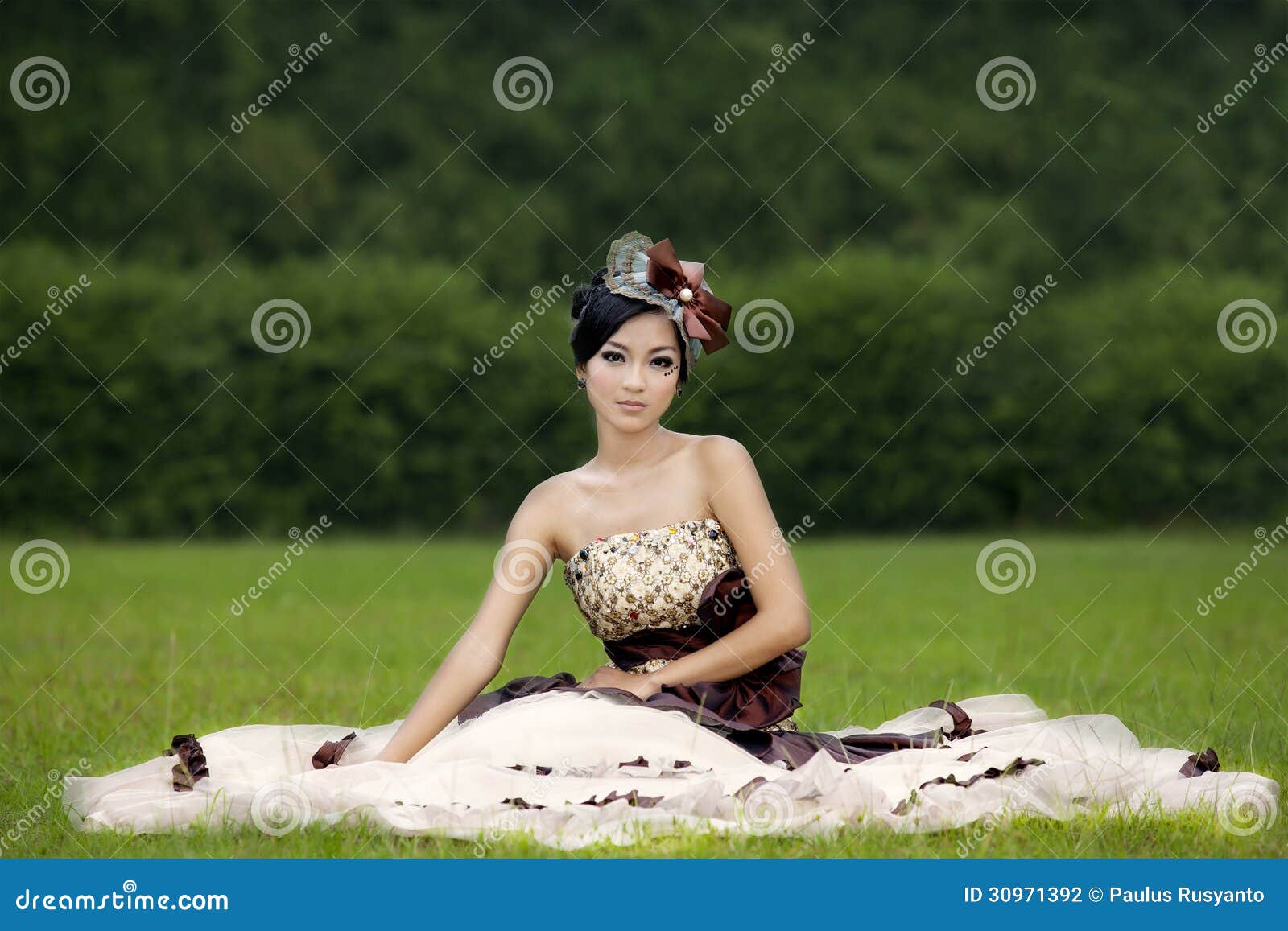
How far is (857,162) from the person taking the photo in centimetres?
2183

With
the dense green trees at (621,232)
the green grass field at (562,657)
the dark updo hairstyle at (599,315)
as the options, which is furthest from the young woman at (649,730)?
the dense green trees at (621,232)

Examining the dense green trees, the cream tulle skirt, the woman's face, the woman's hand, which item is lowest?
the cream tulle skirt

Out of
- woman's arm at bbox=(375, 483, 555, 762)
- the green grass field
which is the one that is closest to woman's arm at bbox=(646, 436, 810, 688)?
woman's arm at bbox=(375, 483, 555, 762)

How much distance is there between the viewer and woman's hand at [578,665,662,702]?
4.18m

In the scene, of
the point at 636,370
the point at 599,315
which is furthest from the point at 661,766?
the point at 599,315

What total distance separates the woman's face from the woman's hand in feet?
2.41

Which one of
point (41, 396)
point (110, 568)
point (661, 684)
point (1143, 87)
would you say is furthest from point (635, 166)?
point (661, 684)

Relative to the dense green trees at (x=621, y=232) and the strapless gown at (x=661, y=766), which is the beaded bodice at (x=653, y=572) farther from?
the dense green trees at (x=621, y=232)

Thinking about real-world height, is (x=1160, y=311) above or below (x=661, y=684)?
above

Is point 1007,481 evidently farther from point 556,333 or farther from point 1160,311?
point 556,333

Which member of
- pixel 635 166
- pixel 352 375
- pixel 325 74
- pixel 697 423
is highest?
pixel 325 74

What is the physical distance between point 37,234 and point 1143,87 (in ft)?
52.8

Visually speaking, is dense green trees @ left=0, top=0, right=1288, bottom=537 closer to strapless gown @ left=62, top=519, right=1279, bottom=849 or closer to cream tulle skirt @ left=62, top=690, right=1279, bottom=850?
strapless gown @ left=62, top=519, right=1279, bottom=849

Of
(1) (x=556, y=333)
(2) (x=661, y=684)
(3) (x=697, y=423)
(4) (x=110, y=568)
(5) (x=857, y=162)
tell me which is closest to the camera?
(2) (x=661, y=684)
